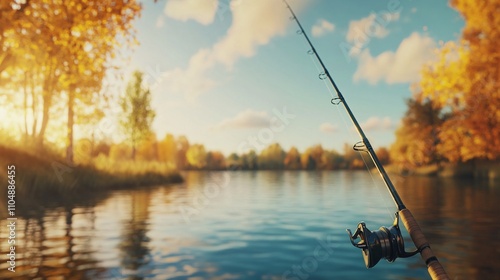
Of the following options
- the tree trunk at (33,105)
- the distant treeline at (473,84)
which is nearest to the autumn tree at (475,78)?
the distant treeline at (473,84)

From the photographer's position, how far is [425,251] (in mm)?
3840

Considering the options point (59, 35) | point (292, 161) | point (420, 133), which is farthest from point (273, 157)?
point (59, 35)

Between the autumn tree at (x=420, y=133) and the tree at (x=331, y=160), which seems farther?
the tree at (x=331, y=160)

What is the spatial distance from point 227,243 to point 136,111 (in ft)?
151

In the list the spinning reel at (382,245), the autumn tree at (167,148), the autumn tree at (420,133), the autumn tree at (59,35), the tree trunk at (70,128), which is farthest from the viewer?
the autumn tree at (167,148)

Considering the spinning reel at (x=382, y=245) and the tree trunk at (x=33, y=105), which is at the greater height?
the tree trunk at (x=33, y=105)

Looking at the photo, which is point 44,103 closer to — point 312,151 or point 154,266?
point 154,266

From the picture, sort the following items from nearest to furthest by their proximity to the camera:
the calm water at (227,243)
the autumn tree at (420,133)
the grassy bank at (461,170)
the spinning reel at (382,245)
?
the spinning reel at (382,245) < the calm water at (227,243) < the grassy bank at (461,170) < the autumn tree at (420,133)

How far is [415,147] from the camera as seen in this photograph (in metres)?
68.3

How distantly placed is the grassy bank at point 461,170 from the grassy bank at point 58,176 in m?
37.4

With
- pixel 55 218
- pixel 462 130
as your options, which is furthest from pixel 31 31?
pixel 462 130

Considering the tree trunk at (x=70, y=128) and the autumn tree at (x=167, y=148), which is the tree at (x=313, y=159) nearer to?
the autumn tree at (x=167, y=148)

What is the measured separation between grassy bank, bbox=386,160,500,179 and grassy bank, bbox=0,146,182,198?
37.4m

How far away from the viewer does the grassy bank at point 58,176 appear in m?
20.5
